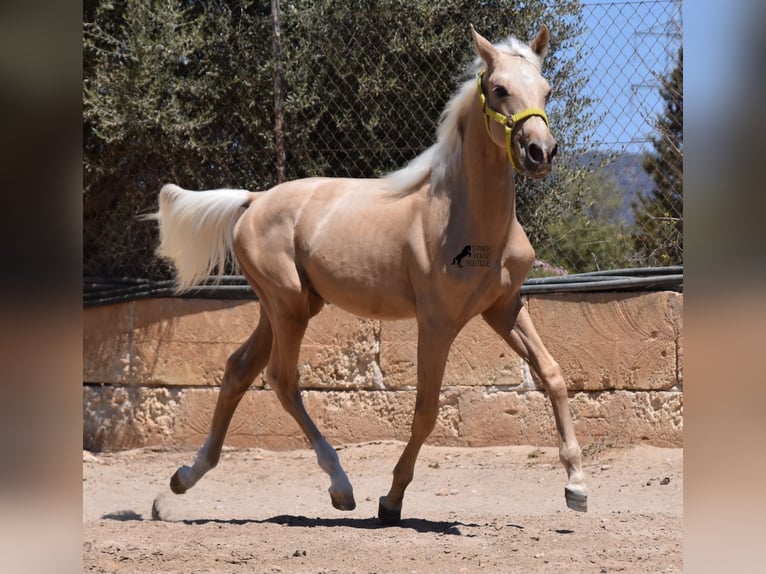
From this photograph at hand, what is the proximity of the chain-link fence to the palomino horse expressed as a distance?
1755mm

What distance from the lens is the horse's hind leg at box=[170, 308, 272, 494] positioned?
552cm

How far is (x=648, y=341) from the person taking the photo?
6535 millimetres

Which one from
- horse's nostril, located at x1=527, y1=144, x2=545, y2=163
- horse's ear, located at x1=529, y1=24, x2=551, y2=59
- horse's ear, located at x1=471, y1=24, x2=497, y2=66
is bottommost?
horse's nostril, located at x1=527, y1=144, x2=545, y2=163

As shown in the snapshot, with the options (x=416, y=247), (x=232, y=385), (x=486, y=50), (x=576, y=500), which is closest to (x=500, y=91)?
(x=486, y=50)

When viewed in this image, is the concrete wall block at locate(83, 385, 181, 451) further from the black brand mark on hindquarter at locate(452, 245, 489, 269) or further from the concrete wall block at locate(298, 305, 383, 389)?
the black brand mark on hindquarter at locate(452, 245, 489, 269)

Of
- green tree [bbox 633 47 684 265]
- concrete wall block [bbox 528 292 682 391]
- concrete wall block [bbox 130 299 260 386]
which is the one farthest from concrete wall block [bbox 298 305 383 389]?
green tree [bbox 633 47 684 265]

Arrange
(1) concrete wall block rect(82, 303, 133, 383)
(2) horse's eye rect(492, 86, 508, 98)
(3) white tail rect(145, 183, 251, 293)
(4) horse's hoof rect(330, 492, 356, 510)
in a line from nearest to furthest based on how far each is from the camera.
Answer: (2) horse's eye rect(492, 86, 508, 98) → (4) horse's hoof rect(330, 492, 356, 510) → (3) white tail rect(145, 183, 251, 293) → (1) concrete wall block rect(82, 303, 133, 383)

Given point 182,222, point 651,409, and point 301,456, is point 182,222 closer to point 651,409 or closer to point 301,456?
point 301,456

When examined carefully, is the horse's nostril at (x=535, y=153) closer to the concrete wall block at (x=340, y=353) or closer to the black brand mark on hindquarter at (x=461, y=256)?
the black brand mark on hindquarter at (x=461, y=256)

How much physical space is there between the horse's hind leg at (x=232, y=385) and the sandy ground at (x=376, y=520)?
0.36 meters

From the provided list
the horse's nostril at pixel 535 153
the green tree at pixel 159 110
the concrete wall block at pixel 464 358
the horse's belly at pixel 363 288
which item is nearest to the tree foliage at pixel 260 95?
→ the green tree at pixel 159 110

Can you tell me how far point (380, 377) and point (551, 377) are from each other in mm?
2433
